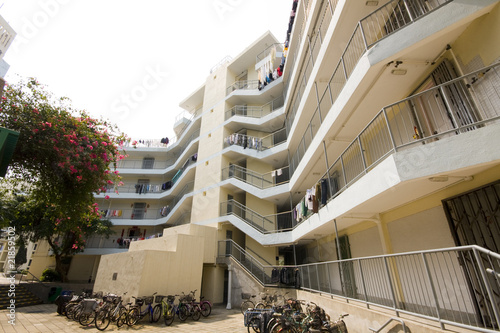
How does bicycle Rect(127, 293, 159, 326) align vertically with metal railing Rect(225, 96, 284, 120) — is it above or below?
below

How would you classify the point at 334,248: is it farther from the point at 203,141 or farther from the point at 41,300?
the point at 41,300

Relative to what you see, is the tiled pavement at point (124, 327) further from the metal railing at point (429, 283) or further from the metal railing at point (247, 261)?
the metal railing at point (429, 283)

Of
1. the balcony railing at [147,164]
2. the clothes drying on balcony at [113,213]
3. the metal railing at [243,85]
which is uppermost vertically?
the metal railing at [243,85]

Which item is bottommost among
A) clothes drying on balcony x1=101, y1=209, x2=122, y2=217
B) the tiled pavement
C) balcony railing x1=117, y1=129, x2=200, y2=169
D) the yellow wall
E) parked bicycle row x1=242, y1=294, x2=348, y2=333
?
the tiled pavement

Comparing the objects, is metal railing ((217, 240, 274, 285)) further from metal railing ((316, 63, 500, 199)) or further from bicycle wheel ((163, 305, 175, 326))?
metal railing ((316, 63, 500, 199))

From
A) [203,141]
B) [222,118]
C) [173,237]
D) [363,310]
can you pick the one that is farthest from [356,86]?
[203,141]

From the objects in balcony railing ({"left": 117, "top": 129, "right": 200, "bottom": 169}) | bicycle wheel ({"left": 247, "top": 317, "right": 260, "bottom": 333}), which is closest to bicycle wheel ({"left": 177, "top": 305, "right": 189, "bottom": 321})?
bicycle wheel ({"left": 247, "top": 317, "right": 260, "bottom": 333})

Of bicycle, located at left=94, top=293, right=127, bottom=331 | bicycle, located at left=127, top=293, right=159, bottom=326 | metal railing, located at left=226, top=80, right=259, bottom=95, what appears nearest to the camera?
bicycle, located at left=94, top=293, right=127, bottom=331

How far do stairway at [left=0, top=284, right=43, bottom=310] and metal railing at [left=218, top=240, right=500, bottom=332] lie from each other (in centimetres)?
1397

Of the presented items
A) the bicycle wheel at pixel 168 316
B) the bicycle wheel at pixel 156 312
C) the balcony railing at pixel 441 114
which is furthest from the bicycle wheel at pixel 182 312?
the balcony railing at pixel 441 114

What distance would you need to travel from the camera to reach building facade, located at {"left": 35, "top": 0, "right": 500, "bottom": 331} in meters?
4.78

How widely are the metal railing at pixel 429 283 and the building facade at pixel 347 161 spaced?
9 centimetres

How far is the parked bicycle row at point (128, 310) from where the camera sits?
8711mm

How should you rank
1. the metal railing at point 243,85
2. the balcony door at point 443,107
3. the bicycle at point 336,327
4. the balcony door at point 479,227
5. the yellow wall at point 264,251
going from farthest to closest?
1. the metal railing at point 243,85
2. the yellow wall at point 264,251
3. the bicycle at point 336,327
4. the balcony door at point 443,107
5. the balcony door at point 479,227
